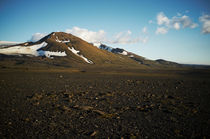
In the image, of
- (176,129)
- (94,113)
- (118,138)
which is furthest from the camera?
(94,113)

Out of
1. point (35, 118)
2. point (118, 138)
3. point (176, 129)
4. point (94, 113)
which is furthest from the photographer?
point (94, 113)

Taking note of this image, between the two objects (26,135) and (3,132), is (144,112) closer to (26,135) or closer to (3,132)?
(26,135)

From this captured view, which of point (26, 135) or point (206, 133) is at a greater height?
point (206, 133)

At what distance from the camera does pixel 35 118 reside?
8953mm

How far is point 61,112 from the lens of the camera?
10094 millimetres

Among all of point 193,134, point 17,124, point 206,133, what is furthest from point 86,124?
point 206,133

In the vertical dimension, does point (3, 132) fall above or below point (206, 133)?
below

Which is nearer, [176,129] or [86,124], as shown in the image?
[176,129]

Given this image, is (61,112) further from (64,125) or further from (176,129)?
(176,129)

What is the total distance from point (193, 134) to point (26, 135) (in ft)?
27.6

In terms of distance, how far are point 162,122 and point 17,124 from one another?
340 inches

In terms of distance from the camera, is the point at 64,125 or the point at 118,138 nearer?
the point at 118,138

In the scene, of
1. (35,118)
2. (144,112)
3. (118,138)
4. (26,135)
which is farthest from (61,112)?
(144,112)

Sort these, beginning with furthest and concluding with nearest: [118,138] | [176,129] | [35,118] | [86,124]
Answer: [35,118], [86,124], [176,129], [118,138]
